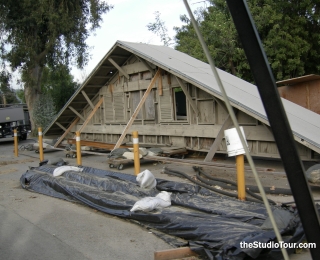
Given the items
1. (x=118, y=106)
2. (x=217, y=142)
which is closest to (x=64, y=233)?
(x=217, y=142)

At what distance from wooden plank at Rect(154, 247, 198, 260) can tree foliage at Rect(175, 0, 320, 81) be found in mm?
17768

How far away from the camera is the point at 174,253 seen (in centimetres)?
417

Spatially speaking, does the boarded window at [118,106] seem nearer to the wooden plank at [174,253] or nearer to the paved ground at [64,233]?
the paved ground at [64,233]

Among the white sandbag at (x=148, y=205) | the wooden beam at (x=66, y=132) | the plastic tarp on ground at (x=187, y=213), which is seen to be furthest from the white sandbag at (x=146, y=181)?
the wooden beam at (x=66, y=132)

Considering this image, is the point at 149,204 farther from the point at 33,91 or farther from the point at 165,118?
the point at 33,91

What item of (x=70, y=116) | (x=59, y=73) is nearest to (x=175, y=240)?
(x=70, y=116)

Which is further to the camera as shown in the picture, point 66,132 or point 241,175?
point 66,132

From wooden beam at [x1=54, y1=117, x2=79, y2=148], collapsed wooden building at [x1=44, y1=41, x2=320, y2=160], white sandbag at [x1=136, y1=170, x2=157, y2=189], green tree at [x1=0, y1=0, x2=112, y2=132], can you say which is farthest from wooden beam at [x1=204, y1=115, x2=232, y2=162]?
green tree at [x1=0, y1=0, x2=112, y2=132]

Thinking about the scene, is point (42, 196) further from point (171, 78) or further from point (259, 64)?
point (259, 64)

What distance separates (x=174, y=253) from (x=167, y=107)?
8514mm

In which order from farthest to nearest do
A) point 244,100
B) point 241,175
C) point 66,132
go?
point 66,132 < point 244,100 < point 241,175

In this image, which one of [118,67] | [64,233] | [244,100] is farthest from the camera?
[118,67]

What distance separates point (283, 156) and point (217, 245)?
2574mm

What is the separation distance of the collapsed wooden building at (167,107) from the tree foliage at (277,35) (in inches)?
294
